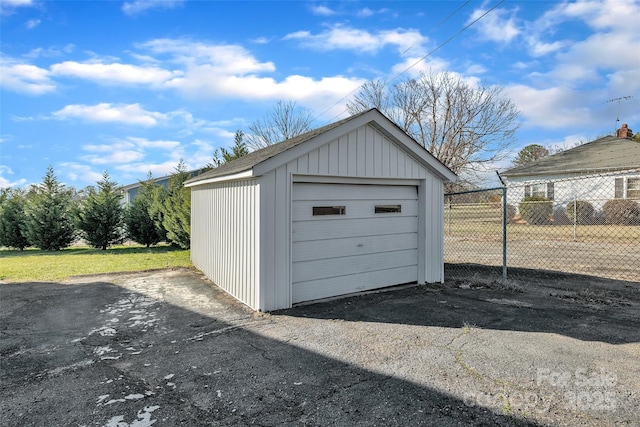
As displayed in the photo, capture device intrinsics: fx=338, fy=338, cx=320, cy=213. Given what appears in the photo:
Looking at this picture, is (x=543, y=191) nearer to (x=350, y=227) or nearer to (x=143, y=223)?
(x=350, y=227)

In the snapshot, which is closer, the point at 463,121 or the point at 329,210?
the point at 329,210

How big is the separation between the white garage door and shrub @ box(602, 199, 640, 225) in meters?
12.2

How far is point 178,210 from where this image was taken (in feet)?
36.6

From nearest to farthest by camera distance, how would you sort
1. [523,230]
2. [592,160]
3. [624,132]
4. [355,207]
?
[355,207] → [523,230] → [592,160] → [624,132]

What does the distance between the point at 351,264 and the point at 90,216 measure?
11.4 m

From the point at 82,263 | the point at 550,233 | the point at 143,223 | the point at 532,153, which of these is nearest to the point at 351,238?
the point at 82,263

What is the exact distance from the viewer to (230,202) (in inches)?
228

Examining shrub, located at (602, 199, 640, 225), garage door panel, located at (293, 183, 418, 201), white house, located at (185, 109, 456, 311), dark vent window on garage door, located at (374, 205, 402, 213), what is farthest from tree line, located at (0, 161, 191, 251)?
shrub, located at (602, 199, 640, 225)

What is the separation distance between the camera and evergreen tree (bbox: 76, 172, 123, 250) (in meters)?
12.5

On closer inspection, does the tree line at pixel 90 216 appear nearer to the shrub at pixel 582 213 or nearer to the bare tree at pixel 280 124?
the bare tree at pixel 280 124

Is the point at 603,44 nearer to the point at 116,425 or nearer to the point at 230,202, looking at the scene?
the point at 230,202

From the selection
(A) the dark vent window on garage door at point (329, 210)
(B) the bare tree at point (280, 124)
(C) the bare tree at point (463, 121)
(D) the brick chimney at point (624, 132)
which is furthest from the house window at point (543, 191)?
(A) the dark vent window on garage door at point (329, 210)

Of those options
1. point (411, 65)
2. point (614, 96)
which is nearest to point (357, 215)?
point (411, 65)

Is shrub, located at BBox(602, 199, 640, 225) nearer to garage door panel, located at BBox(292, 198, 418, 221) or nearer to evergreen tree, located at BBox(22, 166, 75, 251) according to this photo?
garage door panel, located at BBox(292, 198, 418, 221)
